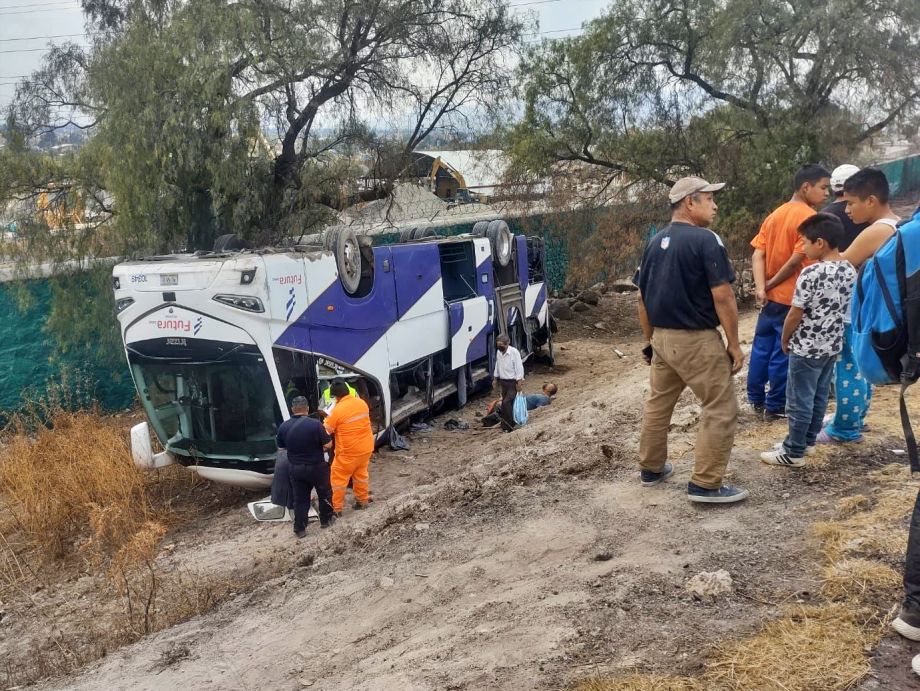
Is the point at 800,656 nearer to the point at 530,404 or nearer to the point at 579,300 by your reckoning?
the point at 530,404

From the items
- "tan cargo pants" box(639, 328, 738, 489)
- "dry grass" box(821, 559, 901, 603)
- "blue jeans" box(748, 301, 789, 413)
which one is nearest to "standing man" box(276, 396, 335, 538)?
"tan cargo pants" box(639, 328, 738, 489)

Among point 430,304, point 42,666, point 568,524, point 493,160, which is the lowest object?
point 42,666

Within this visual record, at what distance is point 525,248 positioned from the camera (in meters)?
13.4

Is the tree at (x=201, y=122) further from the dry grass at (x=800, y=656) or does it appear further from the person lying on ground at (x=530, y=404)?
the dry grass at (x=800, y=656)

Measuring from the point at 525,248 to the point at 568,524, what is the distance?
906cm

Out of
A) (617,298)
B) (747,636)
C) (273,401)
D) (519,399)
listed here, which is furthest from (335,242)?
(617,298)

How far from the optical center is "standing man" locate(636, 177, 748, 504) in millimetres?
4336

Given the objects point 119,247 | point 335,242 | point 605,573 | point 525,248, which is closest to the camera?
point 605,573

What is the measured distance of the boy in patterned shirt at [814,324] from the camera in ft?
15.8

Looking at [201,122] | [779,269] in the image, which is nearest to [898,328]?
[779,269]

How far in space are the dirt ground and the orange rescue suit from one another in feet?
1.03

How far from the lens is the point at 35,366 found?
39.1 ft

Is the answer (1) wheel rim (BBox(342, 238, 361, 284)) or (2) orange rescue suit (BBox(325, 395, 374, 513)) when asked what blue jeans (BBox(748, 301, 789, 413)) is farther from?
(1) wheel rim (BBox(342, 238, 361, 284))

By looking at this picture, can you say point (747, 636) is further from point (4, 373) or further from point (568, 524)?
point (4, 373)
